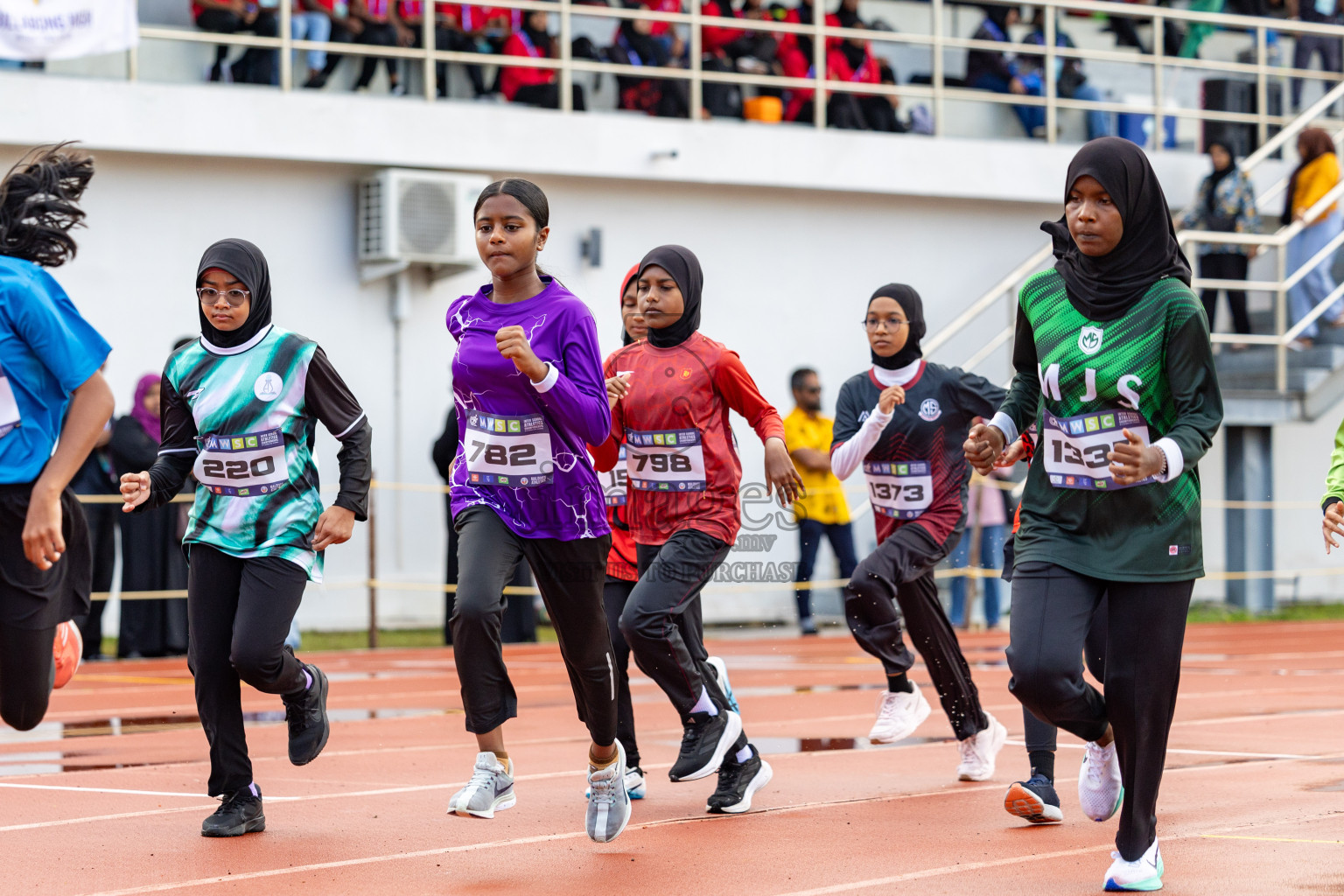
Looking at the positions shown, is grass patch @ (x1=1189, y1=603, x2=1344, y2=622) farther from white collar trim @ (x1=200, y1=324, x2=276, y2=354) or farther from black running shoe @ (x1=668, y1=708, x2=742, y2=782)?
white collar trim @ (x1=200, y1=324, x2=276, y2=354)

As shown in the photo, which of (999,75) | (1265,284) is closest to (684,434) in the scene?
(1265,284)

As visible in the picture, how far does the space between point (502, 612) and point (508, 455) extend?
51cm

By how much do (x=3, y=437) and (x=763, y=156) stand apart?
1436cm

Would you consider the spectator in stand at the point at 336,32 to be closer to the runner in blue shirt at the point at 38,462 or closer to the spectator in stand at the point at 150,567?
the spectator in stand at the point at 150,567

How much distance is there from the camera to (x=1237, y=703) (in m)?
11.0

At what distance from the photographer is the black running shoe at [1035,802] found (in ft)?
20.8

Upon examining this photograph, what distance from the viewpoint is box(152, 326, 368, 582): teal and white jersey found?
6348 millimetres

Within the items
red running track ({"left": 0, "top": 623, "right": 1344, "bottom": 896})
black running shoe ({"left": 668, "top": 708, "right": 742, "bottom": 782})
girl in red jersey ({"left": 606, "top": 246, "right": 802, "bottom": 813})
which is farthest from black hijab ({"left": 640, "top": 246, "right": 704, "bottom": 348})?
red running track ({"left": 0, "top": 623, "right": 1344, "bottom": 896})

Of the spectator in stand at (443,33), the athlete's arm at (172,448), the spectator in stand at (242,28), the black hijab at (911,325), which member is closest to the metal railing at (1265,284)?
the spectator in stand at (443,33)

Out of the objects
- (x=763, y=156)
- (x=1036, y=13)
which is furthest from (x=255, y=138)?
(x=1036, y=13)

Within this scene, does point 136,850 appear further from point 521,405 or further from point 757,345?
point 757,345

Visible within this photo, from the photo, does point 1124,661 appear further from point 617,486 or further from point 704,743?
point 617,486

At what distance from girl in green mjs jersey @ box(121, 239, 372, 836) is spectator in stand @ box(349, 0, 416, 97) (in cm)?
1177

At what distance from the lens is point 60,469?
18.4ft
